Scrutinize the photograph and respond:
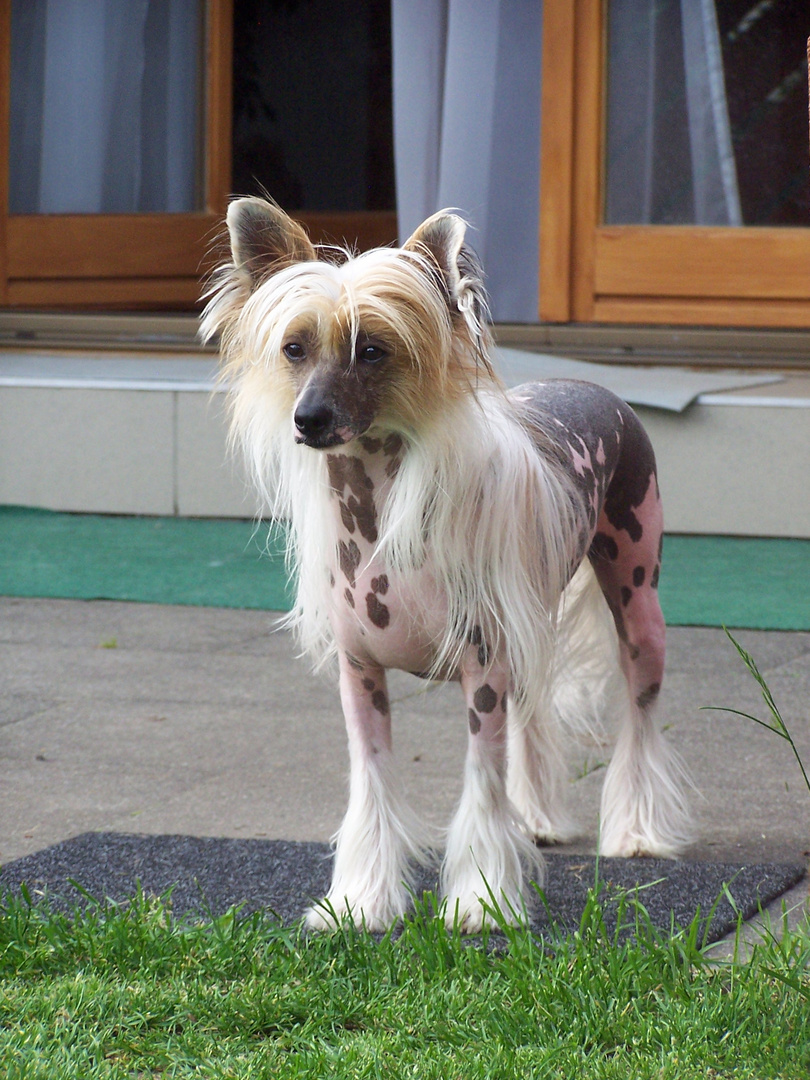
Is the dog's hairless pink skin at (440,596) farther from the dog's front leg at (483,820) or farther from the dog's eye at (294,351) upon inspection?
the dog's eye at (294,351)

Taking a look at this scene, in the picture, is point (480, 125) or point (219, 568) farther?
point (480, 125)

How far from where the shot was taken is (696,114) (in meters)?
8.52

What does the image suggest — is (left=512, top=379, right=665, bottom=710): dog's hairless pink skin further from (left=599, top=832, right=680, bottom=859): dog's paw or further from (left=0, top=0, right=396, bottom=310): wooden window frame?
(left=0, top=0, right=396, bottom=310): wooden window frame

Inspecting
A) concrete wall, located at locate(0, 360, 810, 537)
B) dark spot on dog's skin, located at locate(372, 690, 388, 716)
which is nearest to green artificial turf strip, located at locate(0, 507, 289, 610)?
concrete wall, located at locate(0, 360, 810, 537)

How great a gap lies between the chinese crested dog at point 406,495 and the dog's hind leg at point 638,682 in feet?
0.75

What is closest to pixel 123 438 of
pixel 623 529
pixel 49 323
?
pixel 49 323

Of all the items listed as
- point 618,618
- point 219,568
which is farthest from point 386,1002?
point 219,568

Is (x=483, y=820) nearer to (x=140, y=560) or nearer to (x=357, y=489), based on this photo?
(x=357, y=489)

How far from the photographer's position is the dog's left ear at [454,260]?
275cm

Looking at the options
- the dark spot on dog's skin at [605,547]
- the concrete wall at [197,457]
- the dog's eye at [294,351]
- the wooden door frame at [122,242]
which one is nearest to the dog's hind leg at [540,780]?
the dark spot on dog's skin at [605,547]

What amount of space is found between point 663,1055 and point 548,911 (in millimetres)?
497

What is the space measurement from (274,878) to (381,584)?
0.82 meters

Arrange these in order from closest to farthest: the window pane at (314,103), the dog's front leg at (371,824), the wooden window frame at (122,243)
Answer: the dog's front leg at (371,824) → the wooden window frame at (122,243) → the window pane at (314,103)

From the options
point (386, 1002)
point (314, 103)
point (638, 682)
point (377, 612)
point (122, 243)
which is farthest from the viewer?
point (314, 103)
